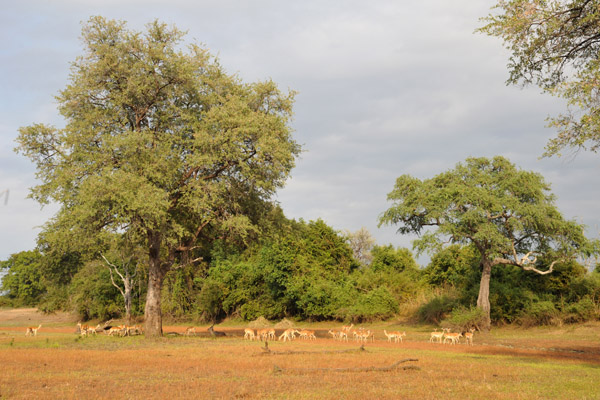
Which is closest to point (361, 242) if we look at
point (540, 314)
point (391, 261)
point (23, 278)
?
point (391, 261)

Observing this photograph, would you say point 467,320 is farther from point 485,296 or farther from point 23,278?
point 23,278

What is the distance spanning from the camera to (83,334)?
101 ft

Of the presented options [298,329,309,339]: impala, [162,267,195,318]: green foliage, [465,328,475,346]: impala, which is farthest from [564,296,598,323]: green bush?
[162,267,195,318]: green foliage

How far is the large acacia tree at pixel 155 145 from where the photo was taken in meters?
26.8

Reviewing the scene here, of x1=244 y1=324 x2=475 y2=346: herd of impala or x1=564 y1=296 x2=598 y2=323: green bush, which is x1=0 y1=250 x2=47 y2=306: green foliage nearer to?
x1=244 y1=324 x2=475 y2=346: herd of impala

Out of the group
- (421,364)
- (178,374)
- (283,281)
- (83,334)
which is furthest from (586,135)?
(283,281)

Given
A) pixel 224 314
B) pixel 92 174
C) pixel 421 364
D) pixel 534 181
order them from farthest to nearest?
pixel 224 314 < pixel 534 181 < pixel 92 174 < pixel 421 364

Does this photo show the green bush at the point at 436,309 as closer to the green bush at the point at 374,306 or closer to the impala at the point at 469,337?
the green bush at the point at 374,306

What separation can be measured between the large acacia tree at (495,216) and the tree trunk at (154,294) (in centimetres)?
1726

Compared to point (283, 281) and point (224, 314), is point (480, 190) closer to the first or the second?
point (283, 281)

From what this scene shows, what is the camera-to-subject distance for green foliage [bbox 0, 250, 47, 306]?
8812cm

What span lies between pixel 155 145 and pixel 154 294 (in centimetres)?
936

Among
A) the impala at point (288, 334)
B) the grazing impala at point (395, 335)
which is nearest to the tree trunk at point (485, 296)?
the grazing impala at point (395, 335)

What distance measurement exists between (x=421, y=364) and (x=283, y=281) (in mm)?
30314
